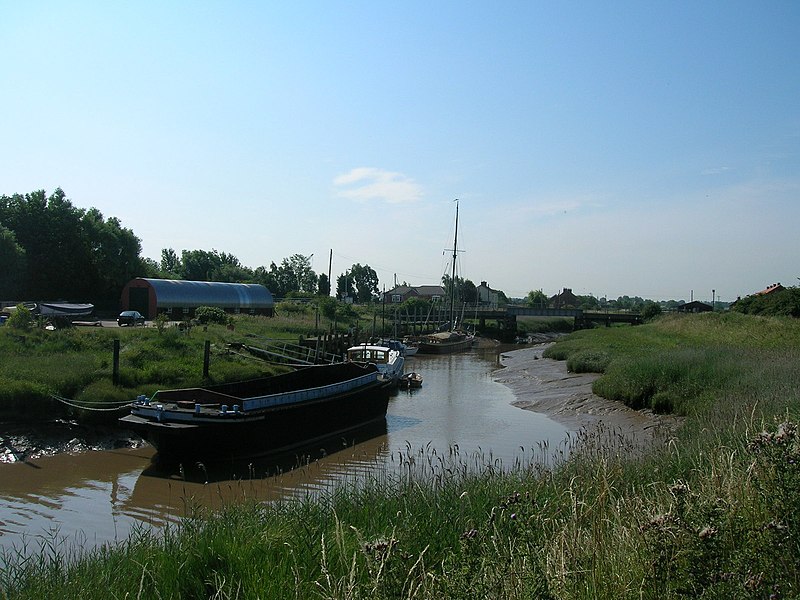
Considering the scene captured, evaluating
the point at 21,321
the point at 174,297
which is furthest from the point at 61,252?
the point at 21,321

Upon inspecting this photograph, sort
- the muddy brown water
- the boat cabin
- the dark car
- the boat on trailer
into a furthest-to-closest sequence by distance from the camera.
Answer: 1. the dark car
2. the boat cabin
3. the boat on trailer
4. the muddy brown water

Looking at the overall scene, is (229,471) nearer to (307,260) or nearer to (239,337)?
(239,337)

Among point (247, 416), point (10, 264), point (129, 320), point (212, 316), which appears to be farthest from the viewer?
point (10, 264)

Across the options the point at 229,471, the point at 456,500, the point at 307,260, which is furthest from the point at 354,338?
the point at 307,260

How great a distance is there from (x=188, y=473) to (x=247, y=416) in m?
2.03

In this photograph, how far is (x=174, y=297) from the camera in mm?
51125

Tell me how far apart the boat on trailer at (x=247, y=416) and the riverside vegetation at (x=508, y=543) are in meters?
8.47

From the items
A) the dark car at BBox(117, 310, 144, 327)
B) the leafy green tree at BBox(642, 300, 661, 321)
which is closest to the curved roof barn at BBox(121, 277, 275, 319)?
the dark car at BBox(117, 310, 144, 327)

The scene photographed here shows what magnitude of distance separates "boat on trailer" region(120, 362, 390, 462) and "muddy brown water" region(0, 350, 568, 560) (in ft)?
1.42

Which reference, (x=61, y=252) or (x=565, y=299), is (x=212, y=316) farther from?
(x=565, y=299)

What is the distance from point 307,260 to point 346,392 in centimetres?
8704

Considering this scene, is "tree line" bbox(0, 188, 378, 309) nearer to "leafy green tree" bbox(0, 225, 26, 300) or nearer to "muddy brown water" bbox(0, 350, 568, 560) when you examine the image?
"leafy green tree" bbox(0, 225, 26, 300)

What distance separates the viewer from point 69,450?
18.4m

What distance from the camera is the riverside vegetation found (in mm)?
4305
